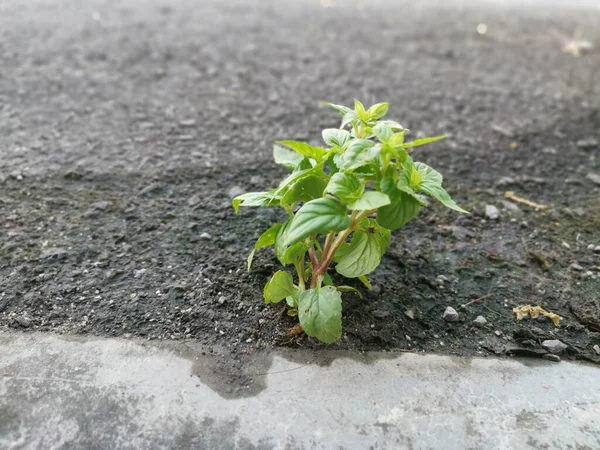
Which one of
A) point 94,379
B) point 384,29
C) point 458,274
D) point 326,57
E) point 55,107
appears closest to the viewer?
point 94,379

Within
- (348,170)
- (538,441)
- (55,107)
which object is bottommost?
(538,441)

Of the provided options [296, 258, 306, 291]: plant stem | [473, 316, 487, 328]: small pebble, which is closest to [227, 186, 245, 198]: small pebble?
[296, 258, 306, 291]: plant stem

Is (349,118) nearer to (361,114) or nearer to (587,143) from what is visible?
(361,114)

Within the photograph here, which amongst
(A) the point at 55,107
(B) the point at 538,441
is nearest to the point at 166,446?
(B) the point at 538,441

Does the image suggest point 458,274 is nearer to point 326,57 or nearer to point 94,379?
point 94,379

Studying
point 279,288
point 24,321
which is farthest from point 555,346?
point 24,321

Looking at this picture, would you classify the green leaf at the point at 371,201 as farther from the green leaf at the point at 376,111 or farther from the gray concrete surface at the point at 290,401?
the gray concrete surface at the point at 290,401

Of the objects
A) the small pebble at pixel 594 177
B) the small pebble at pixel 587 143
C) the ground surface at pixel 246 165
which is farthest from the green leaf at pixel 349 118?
the small pebble at pixel 587 143

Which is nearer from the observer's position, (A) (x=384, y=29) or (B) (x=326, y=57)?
(B) (x=326, y=57)
